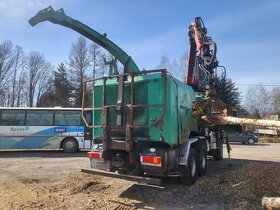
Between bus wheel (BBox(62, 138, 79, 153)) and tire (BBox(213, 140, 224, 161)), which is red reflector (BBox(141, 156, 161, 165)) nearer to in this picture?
tire (BBox(213, 140, 224, 161))

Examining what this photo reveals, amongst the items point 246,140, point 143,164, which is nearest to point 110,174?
point 143,164

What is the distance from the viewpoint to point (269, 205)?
250 inches

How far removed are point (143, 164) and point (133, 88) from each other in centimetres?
192

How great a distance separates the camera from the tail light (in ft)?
28.0

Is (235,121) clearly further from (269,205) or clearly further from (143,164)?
(269,205)

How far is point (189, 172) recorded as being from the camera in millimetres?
9844

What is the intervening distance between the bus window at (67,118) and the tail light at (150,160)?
515 inches

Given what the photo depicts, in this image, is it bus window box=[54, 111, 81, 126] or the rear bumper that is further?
bus window box=[54, 111, 81, 126]

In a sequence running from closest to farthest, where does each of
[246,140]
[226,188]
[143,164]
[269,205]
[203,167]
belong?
[269,205] < [143,164] < [226,188] < [203,167] < [246,140]

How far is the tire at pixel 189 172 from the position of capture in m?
9.72

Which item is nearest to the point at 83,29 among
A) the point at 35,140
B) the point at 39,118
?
the point at 39,118

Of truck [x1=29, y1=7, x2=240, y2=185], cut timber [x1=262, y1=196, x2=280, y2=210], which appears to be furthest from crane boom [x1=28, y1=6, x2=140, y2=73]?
cut timber [x1=262, y1=196, x2=280, y2=210]

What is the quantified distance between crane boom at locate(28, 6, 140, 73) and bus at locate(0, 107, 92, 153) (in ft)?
24.4

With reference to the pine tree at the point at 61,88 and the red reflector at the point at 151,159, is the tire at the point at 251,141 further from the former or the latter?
the red reflector at the point at 151,159
